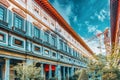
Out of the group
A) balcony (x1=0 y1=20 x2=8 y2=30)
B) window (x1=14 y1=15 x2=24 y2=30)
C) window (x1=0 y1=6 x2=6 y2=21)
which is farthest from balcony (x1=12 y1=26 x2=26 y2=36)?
window (x1=0 y1=6 x2=6 y2=21)

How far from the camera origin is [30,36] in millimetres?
27016

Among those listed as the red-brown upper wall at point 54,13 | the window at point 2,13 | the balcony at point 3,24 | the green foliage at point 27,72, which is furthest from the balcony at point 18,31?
the red-brown upper wall at point 54,13

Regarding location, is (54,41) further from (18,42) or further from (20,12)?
(18,42)

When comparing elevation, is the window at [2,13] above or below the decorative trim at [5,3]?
below

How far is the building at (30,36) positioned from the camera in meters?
21.4

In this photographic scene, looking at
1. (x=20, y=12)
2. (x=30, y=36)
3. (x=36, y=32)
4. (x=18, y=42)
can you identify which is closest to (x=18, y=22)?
(x=20, y=12)

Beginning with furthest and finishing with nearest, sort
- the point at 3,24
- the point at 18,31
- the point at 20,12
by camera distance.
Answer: the point at 20,12
the point at 18,31
the point at 3,24

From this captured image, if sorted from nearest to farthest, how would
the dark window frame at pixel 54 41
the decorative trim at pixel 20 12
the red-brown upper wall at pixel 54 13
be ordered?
1. the decorative trim at pixel 20 12
2. the red-brown upper wall at pixel 54 13
3. the dark window frame at pixel 54 41

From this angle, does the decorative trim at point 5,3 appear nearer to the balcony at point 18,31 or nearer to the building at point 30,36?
the building at point 30,36

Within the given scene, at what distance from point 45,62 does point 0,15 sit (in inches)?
525

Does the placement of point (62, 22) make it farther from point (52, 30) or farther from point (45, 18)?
point (45, 18)

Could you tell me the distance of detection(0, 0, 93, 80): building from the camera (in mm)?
21438

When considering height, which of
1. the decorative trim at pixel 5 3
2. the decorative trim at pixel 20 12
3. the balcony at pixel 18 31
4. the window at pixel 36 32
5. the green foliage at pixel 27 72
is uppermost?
the decorative trim at pixel 5 3

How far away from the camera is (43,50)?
3177 centimetres
